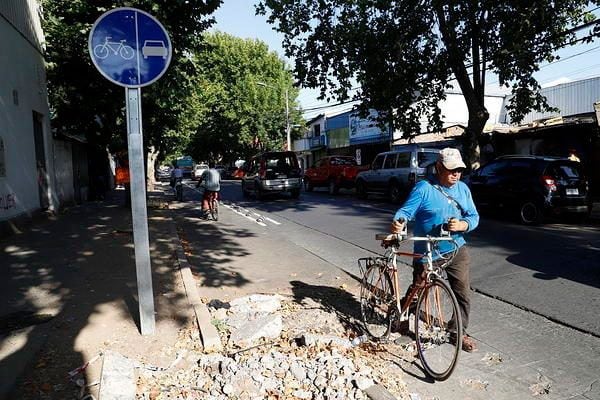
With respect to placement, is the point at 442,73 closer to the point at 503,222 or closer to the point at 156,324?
the point at 503,222

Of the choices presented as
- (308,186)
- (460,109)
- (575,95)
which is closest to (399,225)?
(308,186)

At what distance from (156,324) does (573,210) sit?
33.4ft

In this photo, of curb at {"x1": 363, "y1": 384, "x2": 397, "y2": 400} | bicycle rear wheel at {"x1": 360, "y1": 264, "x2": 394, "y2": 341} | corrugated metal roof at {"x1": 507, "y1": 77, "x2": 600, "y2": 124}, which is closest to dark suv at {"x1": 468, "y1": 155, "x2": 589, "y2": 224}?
bicycle rear wheel at {"x1": 360, "y1": 264, "x2": 394, "y2": 341}

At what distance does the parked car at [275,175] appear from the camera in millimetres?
19781

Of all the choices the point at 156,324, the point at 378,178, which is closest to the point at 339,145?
the point at 378,178

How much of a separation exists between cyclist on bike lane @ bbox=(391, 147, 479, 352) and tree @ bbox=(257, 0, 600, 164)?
10806mm

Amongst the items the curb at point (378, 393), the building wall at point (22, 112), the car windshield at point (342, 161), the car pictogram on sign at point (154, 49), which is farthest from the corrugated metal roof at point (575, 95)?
the curb at point (378, 393)

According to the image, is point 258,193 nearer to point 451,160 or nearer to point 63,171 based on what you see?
point 63,171

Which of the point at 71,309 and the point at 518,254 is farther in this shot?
the point at 518,254

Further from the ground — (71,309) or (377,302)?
(377,302)

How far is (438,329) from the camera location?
3.81m

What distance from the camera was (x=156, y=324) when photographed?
4.85m

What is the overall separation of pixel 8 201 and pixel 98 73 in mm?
5793

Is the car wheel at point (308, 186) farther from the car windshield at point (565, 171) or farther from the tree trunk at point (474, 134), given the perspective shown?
the car windshield at point (565, 171)
